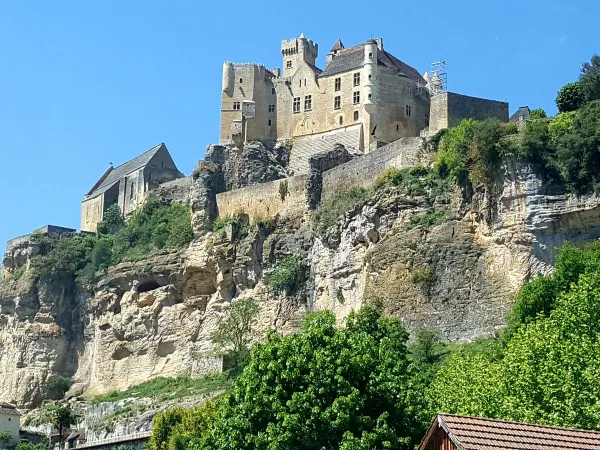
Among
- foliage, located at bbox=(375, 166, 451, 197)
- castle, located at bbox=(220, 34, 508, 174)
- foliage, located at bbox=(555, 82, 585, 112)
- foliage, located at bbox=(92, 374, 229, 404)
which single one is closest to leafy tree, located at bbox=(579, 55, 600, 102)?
foliage, located at bbox=(555, 82, 585, 112)

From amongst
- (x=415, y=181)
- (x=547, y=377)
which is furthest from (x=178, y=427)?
(x=547, y=377)

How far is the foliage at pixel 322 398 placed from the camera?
3066 centimetres

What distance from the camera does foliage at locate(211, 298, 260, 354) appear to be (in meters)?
62.5

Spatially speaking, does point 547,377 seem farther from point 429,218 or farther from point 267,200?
point 267,200

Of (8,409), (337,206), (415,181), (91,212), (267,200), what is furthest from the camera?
(91,212)

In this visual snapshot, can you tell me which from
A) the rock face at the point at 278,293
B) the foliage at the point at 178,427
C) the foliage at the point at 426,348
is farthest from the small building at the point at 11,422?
the foliage at the point at 426,348

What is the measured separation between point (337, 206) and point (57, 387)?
2222cm

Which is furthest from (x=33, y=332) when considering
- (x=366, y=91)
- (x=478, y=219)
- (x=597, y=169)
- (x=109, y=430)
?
(x=597, y=169)

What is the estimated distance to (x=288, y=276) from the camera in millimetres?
62875

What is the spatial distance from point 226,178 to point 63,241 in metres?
13.1

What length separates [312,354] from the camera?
3219 centimetres

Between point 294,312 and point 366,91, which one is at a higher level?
point 366,91

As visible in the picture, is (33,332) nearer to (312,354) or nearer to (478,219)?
(478,219)

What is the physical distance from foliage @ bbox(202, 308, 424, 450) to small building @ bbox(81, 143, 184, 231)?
47386 millimetres
